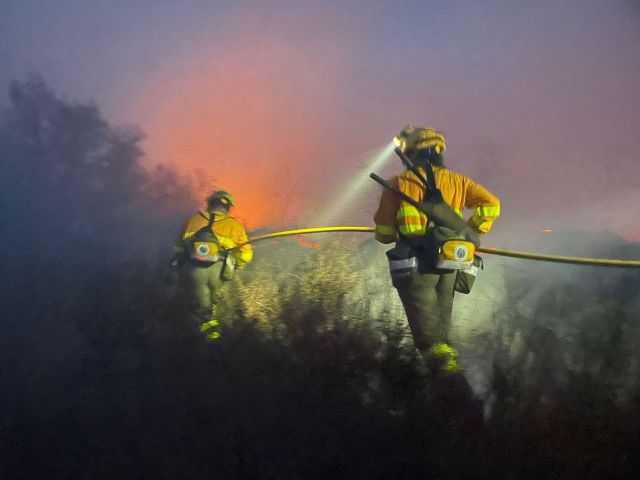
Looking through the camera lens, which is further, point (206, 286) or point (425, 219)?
point (206, 286)

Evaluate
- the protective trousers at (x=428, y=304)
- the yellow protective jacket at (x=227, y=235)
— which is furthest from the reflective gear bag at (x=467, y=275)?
the yellow protective jacket at (x=227, y=235)

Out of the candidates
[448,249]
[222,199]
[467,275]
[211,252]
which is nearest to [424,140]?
[448,249]

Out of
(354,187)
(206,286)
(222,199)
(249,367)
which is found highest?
(354,187)

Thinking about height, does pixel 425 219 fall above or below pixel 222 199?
below

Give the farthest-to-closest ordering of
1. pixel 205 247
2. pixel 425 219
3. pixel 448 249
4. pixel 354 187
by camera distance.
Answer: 1. pixel 354 187
2. pixel 205 247
3. pixel 425 219
4. pixel 448 249

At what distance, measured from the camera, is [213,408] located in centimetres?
427

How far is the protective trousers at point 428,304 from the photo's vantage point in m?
3.99

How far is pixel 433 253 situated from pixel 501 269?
108 cm

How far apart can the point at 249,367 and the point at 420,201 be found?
6.30ft

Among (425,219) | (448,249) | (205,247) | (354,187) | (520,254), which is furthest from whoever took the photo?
(354,187)

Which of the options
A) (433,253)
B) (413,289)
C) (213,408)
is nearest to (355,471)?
(213,408)

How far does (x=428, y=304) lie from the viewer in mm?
4039

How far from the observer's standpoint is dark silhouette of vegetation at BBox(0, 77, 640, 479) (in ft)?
13.8

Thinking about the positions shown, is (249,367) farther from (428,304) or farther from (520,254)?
(520,254)
